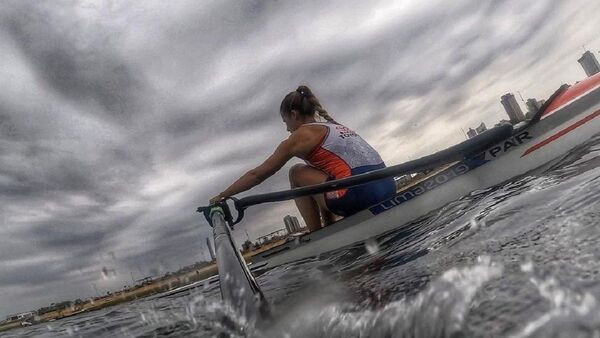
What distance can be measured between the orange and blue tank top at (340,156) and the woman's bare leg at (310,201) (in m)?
0.20

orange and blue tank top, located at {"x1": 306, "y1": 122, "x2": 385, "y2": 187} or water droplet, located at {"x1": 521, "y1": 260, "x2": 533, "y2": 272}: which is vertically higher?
orange and blue tank top, located at {"x1": 306, "y1": 122, "x2": 385, "y2": 187}

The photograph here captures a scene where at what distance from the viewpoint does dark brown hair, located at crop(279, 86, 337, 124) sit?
537 cm

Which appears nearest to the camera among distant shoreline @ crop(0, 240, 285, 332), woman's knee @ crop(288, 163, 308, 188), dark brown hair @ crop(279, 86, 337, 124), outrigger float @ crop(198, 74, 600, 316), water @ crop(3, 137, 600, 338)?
water @ crop(3, 137, 600, 338)

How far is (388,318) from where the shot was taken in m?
1.22

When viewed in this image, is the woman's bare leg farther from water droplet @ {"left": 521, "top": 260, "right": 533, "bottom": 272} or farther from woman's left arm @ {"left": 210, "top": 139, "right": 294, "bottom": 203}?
water droplet @ {"left": 521, "top": 260, "right": 533, "bottom": 272}

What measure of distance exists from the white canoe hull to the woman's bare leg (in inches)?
28.2

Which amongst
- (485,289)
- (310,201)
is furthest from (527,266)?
(310,201)

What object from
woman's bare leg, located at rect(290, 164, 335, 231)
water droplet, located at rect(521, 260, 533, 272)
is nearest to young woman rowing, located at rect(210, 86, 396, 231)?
woman's bare leg, located at rect(290, 164, 335, 231)

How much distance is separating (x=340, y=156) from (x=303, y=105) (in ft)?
4.07

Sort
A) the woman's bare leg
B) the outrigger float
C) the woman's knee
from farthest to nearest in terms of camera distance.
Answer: the woman's knee, the woman's bare leg, the outrigger float

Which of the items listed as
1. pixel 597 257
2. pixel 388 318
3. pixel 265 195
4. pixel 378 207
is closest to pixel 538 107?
pixel 378 207

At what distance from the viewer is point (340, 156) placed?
465 centimetres

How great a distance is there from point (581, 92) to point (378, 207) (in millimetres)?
3182

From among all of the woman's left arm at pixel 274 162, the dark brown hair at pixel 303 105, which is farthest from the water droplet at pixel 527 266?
the dark brown hair at pixel 303 105
